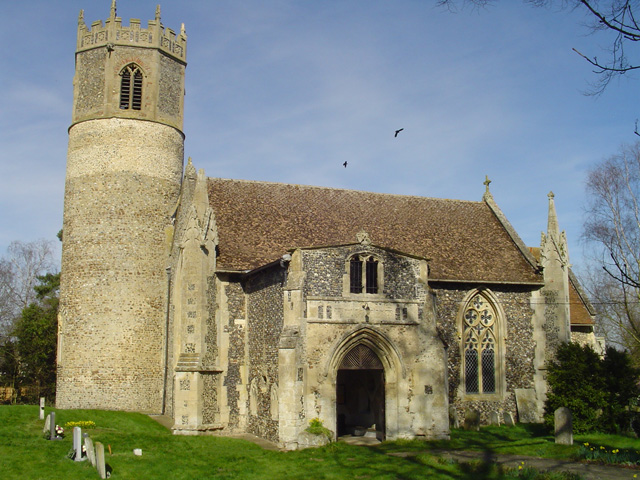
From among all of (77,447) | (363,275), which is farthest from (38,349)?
(363,275)

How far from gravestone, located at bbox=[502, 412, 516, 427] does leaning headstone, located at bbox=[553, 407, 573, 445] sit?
506cm

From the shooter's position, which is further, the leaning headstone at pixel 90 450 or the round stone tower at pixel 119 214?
the round stone tower at pixel 119 214

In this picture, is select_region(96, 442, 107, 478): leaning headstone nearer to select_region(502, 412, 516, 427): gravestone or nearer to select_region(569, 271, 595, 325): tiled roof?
select_region(502, 412, 516, 427): gravestone

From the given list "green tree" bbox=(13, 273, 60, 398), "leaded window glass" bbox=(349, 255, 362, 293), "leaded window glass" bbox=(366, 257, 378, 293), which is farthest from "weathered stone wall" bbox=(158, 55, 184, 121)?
"green tree" bbox=(13, 273, 60, 398)

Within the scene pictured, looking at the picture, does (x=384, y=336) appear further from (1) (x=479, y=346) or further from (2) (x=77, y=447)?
(2) (x=77, y=447)

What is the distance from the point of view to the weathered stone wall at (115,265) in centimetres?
2605

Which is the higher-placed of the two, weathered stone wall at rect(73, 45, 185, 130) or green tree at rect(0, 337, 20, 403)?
weathered stone wall at rect(73, 45, 185, 130)

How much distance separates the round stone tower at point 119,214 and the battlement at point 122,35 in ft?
0.15

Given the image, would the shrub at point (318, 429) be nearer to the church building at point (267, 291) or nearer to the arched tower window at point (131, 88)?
the church building at point (267, 291)

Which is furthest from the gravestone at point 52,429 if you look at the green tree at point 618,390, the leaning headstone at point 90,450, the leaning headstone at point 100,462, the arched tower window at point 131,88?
the green tree at point 618,390

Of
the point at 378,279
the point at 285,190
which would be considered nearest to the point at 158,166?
the point at 285,190

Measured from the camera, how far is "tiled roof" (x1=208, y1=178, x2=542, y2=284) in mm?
24562

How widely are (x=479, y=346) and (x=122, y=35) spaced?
789 inches

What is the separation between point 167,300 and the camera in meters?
27.0
